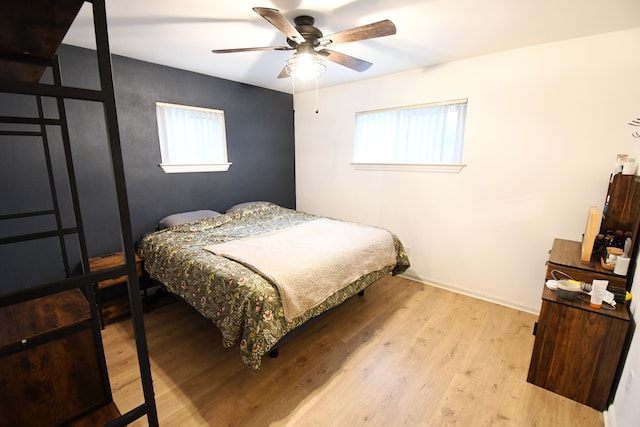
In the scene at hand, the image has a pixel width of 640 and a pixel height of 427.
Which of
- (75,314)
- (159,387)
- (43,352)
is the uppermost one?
(75,314)

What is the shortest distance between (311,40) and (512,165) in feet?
6.89

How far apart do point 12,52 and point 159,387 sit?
193cm

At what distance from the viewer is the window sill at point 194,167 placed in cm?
308

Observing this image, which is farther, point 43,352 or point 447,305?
point 447,305

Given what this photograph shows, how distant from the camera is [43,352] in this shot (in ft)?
4.31

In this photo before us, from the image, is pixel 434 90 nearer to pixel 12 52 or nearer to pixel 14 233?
pixel 12 52

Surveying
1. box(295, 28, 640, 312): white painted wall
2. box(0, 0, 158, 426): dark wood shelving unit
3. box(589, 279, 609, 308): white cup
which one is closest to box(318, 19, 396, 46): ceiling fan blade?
box(0, 0, 158, 426): dark wood shelving unit

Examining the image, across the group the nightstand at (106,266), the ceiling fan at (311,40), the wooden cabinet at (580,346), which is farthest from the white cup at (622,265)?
the nightstand at (106,266)

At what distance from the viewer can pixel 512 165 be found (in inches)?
103

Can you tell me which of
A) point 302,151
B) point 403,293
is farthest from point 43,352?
point 302,151

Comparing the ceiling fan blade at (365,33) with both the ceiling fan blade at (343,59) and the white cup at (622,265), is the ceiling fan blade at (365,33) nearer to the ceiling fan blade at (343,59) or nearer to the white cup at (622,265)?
the ceiling fan blade at (343,59)

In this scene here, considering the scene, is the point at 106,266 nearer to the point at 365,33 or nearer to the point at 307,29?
the point at 307,29

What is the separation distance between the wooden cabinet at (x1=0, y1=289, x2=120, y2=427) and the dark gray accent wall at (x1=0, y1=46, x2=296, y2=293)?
50.2 inches

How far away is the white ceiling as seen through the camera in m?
1.79
